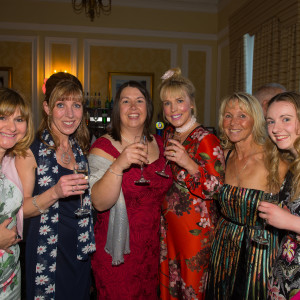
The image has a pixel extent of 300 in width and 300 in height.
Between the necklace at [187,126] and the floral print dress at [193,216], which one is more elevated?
the necklace at [187,126]

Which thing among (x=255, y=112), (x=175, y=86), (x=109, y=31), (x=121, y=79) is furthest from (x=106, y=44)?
(x=255, y=112)

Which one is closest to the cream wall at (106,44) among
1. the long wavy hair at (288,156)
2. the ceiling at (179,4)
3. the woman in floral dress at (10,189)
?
the ceiling at (179,4)

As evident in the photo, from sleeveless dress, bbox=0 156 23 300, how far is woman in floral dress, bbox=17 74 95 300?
99mm

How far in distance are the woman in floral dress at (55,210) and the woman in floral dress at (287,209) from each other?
111cm

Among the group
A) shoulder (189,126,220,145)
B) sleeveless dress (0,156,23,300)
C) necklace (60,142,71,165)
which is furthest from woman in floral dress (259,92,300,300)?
sleeveless dress (0,156,23,300)

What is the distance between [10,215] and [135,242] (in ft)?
3.01

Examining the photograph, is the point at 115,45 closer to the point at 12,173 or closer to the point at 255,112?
the point at 255,112

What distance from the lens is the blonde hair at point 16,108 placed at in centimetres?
161

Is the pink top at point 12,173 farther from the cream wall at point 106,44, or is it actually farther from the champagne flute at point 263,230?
the cream wall at point 106,44

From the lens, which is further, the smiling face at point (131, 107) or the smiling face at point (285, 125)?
the smiling face at point (131, 107)

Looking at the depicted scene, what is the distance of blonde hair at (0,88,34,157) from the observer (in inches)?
63.3

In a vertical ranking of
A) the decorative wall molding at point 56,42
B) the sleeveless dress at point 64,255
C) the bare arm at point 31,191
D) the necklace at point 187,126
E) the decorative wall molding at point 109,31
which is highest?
the decorative wall molding at point 109,31

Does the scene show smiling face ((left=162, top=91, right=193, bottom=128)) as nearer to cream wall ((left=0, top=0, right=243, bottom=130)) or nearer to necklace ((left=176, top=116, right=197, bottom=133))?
necklace ((left=176, top=116, right=197, bottom=133))

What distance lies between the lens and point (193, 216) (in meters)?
2.21
